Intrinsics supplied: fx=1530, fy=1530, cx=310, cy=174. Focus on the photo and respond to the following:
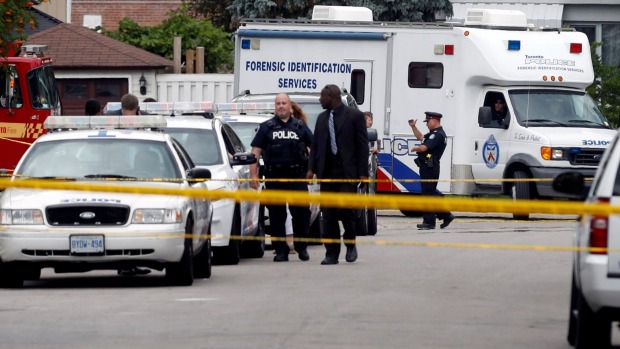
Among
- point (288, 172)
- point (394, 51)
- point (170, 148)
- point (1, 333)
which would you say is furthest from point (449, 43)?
point (1, 333)

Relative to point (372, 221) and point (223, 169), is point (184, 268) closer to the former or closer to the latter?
point (223, 169)

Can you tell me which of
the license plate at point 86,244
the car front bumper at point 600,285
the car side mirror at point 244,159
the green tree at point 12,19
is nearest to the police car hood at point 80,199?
the license plate at point 86,244

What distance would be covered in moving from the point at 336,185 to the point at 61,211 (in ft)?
12.5

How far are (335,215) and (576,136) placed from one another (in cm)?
963

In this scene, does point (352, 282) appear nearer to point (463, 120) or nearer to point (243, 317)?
point (243, 317)

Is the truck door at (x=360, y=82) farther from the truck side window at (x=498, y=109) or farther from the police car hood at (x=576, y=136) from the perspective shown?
the police car hood at (x=576, y=136)

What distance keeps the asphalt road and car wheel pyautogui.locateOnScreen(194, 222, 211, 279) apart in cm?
15

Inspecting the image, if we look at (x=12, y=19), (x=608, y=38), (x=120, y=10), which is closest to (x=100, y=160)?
(x=12, y=19)

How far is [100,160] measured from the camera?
552 inches

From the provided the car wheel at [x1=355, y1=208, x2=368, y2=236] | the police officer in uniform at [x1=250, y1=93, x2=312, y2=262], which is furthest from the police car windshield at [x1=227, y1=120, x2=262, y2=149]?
the police officer in uniform at [x1=250, y1=93, x2=312, y2=262]

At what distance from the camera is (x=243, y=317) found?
1127 centimetres

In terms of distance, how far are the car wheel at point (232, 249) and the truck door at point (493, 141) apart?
9.62 meters

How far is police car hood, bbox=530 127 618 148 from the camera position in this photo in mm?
24375

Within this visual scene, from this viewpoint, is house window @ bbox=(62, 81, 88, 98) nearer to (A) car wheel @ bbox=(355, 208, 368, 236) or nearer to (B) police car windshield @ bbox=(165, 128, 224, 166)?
(A) car wheel @ bbox=(355, 208, 368, 236)
